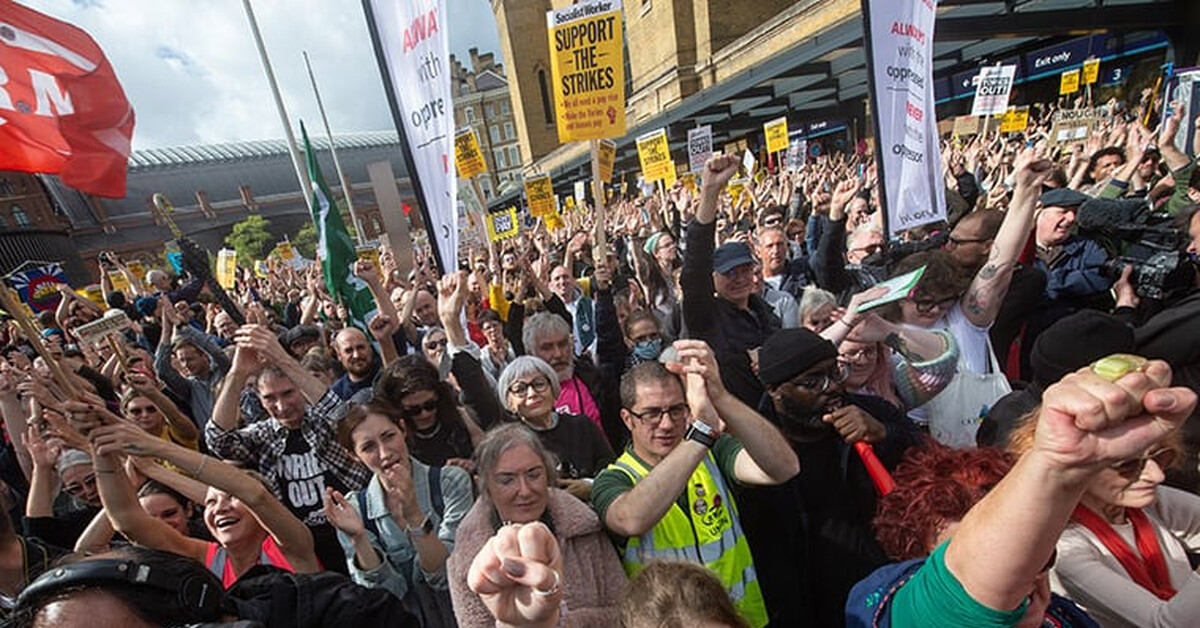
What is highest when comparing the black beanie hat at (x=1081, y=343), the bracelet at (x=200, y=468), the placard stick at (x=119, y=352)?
the placard stick at (x=119, y=352)

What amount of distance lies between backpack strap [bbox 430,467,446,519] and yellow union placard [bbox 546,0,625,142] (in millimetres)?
3155

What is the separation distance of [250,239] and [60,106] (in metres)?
58.8

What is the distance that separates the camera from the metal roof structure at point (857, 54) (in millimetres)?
10719

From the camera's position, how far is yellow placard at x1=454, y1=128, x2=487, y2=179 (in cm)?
615

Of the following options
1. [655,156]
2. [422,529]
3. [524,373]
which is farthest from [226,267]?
[422,529]

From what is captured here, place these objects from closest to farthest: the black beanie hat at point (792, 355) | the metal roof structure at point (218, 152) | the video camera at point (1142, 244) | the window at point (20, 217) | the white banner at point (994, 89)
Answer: the black beanie hat at point (792, 355)
the video camera at point (1142, 244)
the white banner at point (994, 89)
the window at point (20, 217)
the metal roof structure at point (218, 152)

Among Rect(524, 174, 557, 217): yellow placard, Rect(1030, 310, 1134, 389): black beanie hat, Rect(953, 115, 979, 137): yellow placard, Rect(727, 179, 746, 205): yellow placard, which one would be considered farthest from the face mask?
Rect(953, 115, 979, 137): yellow placard

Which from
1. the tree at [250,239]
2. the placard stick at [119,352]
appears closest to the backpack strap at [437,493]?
the placard stick at [119,352]

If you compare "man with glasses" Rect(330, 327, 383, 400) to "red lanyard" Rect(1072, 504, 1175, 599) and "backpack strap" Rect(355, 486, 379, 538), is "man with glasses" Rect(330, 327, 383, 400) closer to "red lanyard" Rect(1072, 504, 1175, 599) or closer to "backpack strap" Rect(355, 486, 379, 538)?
"backpack strap" Rect(355, 486, 379, 538)

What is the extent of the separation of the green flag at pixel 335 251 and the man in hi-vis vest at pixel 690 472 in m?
3.29

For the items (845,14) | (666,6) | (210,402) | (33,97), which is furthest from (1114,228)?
(666,6)

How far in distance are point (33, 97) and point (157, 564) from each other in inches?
160

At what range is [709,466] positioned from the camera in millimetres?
1879

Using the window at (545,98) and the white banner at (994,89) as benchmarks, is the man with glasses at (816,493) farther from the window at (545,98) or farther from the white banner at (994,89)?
the window at (545,98)
